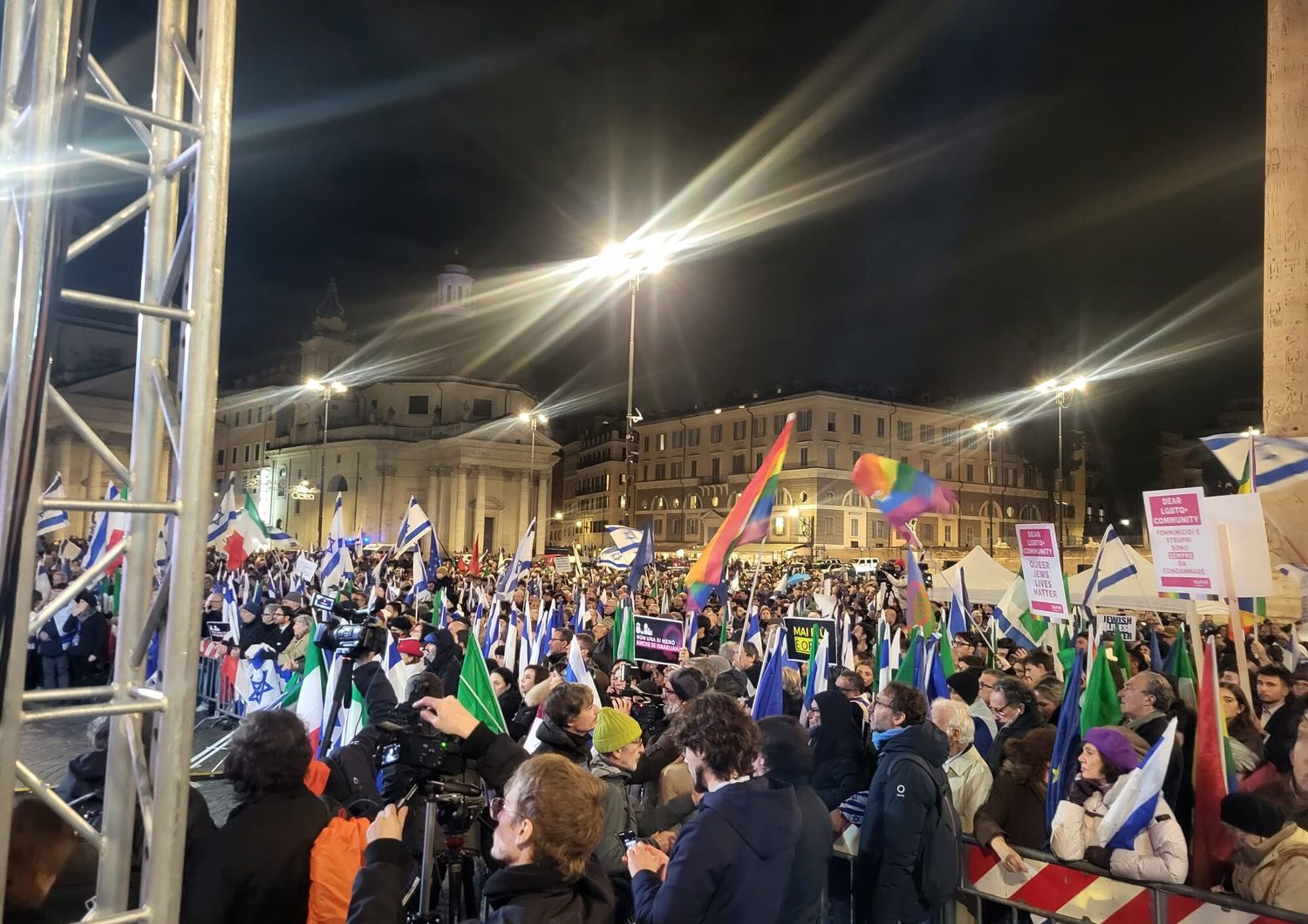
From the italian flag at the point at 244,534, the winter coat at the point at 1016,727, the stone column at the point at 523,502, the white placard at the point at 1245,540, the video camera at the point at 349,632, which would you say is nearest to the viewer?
the video camera at the point at 349,632

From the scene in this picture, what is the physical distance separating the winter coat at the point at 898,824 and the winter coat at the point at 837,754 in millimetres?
873

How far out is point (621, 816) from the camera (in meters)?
4.02

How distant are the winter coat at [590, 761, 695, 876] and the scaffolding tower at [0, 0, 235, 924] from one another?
174cm

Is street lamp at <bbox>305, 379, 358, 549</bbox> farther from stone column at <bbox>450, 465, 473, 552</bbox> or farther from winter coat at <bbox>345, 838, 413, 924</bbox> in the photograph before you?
winter coat at <bbox>345, 838, 413, 924</bbox>

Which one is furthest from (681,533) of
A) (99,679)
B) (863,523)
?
(99,679)

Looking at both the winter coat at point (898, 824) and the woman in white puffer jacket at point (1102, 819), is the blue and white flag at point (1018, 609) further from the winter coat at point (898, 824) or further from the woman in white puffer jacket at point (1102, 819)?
the winter coat at point (898, 824)

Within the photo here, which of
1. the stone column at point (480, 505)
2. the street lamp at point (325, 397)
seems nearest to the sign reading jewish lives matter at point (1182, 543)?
the street lamp at point (325, 397)

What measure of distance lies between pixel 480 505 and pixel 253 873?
66.7 m

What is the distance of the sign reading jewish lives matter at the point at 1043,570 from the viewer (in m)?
9.77

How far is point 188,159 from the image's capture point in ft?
9.65

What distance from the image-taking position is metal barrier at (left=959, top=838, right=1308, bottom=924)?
381cm

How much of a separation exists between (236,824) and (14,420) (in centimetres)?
141

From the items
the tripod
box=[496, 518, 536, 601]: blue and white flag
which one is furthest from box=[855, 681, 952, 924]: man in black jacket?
box=[496, 518, 536, 601]: blue and white flag

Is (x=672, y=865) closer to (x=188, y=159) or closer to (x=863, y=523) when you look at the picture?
(x=188, y=159)
